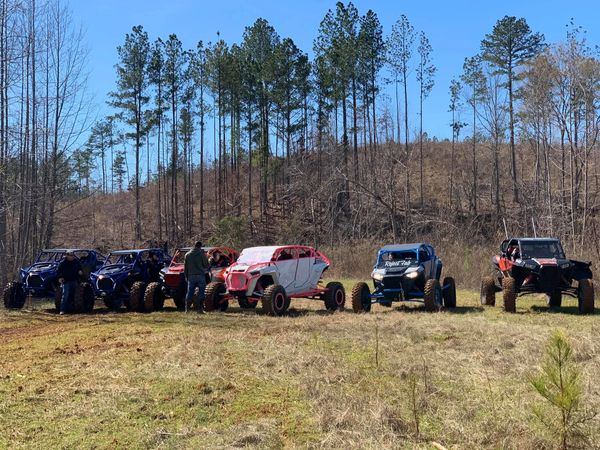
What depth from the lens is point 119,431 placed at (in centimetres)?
502

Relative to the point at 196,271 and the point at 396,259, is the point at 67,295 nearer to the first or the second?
the point at 196,271

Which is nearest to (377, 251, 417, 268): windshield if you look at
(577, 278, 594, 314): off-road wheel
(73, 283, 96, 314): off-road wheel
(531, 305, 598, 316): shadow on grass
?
(531, 305, 598, 316): shadow on grass

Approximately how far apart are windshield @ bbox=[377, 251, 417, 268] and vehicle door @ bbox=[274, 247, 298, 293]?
2.25 metres

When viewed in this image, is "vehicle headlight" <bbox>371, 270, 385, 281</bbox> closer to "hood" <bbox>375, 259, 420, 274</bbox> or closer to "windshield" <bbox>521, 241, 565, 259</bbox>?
"hood" <bbox>375, 259, 420, 274</bbox>

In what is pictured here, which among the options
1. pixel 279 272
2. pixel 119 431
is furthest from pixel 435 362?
pixel 279 272

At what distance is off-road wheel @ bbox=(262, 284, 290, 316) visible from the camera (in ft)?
41.8

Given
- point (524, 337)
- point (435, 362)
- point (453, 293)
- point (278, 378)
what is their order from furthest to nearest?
point (453, 293) < point (524, 337) < point (435, 362) < point (278, 378)

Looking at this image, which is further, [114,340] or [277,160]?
[277,160]

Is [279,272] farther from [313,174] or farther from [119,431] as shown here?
[313,174]

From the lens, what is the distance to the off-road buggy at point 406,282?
13.5m

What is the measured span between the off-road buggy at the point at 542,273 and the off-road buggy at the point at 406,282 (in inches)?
60.3

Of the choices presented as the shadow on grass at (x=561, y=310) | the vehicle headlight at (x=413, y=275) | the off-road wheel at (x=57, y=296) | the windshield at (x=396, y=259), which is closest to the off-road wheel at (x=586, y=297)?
the shadow on grass at (x=561, y=310)

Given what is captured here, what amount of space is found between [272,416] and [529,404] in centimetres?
245

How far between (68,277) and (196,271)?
3195 millimetres
